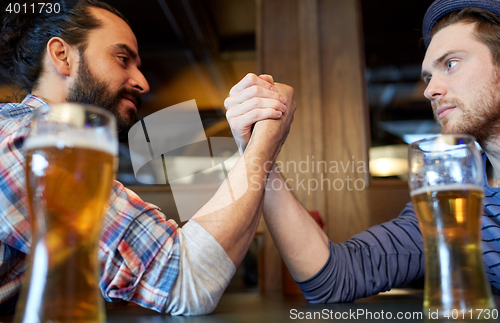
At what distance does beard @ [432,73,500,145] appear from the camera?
0.89 metres

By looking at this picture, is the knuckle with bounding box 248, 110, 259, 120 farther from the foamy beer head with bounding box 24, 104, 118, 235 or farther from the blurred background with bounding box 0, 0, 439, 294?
the blurred background with bounding box 0, 0, 439, 294

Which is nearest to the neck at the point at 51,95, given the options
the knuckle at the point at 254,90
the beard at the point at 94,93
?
the beard at the point at 94,93

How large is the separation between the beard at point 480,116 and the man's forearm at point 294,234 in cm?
40

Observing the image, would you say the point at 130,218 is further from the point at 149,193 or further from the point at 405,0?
the point at 405,0

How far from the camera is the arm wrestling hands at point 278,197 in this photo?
2.46ft

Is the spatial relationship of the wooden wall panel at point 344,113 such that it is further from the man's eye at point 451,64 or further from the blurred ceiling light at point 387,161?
the man's eye at point 451,64

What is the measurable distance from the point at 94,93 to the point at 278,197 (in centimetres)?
51

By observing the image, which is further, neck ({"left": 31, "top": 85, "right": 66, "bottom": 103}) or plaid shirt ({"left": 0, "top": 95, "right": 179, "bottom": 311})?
neck ({"left": 31, "top": 85, "right": 66, "bottom": 103})

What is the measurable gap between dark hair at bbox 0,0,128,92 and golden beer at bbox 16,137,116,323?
792mm

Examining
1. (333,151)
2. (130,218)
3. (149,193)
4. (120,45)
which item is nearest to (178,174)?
(149,193)

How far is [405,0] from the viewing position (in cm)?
151

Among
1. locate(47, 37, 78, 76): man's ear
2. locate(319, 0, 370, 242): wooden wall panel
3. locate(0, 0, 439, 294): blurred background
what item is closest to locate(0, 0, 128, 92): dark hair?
locate(47, 37, 78, 76): man's ear

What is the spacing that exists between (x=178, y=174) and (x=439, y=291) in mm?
919

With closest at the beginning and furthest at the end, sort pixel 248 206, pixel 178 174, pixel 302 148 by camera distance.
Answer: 1. pixel 248 206
2. pixel 178 174
3. pixel 302 148
